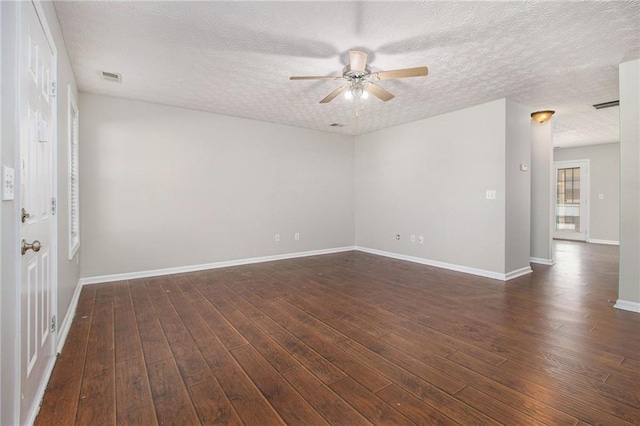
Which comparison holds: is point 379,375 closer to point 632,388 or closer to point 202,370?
point 202,370

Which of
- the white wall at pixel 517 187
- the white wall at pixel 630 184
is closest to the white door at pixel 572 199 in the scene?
the white wall at pixel 517 187

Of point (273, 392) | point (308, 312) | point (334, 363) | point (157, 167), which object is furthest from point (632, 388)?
point (157, 167)

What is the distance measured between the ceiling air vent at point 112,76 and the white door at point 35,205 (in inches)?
54.0

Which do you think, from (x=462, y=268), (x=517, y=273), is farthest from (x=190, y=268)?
(x=517, y=273)

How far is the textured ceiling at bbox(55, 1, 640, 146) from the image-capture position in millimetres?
2223

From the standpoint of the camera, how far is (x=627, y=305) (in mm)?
3102

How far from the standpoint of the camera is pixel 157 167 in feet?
14.3

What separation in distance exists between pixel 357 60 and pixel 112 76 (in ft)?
8.94

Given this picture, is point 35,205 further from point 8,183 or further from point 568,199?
point 568,199

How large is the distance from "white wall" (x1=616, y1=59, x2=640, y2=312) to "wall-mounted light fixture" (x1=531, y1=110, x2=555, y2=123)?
5.70 ft

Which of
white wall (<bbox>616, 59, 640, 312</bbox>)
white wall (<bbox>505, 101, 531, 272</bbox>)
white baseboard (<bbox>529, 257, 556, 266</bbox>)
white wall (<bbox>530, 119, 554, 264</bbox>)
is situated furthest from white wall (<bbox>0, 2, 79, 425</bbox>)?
white baseboard (<bbox>529, 257, 556, 266</bbox>)

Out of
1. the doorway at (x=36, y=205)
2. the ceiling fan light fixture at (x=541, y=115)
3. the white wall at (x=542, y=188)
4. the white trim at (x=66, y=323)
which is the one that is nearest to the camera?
the doorway at (x=36, y=205)

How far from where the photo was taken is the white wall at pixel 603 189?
24.0 feet

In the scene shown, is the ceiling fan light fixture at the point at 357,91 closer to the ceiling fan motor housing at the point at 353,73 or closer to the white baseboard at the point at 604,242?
the ceiling fan motor housing at the point at 353,73
